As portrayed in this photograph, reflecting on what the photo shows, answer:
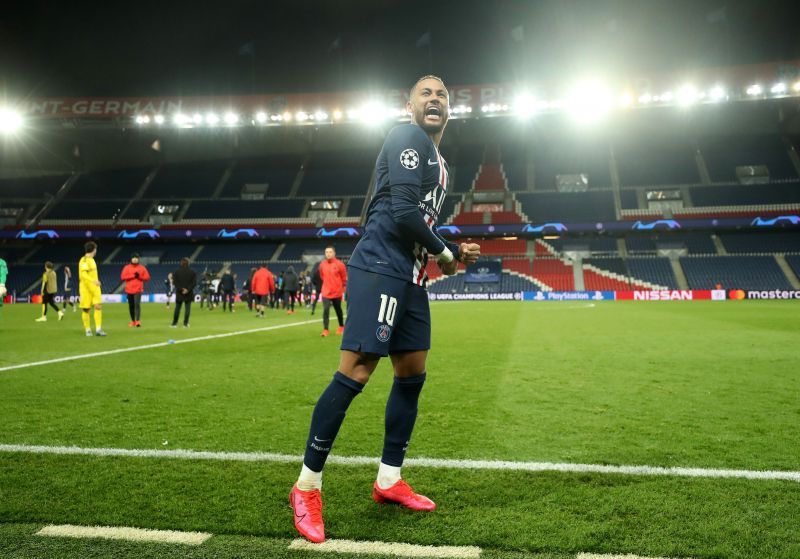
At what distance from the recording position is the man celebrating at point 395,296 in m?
2.66

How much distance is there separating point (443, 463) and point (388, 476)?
70cm

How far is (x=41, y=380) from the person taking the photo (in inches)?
253

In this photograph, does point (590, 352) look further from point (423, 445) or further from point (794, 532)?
point (794, 532)

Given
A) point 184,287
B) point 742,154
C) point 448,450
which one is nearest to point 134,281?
point 184,287

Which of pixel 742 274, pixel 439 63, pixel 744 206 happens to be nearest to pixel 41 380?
pixel 439 63

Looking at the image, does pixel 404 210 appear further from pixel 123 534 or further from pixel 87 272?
pixel 87 272

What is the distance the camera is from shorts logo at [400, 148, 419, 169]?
270cm

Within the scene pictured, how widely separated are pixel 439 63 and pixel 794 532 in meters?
40.8

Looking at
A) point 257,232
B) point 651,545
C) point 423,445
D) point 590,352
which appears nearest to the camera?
point 651,545

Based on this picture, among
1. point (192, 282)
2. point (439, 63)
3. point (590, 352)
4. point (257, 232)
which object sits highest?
point (439, 63)

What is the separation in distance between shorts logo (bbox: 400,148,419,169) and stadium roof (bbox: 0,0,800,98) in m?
30.7

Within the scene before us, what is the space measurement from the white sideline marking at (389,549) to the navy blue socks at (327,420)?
14.9 inches

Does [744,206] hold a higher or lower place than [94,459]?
higher

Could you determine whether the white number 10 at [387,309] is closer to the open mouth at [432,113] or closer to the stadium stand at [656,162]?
the open mouth at [432,113]
